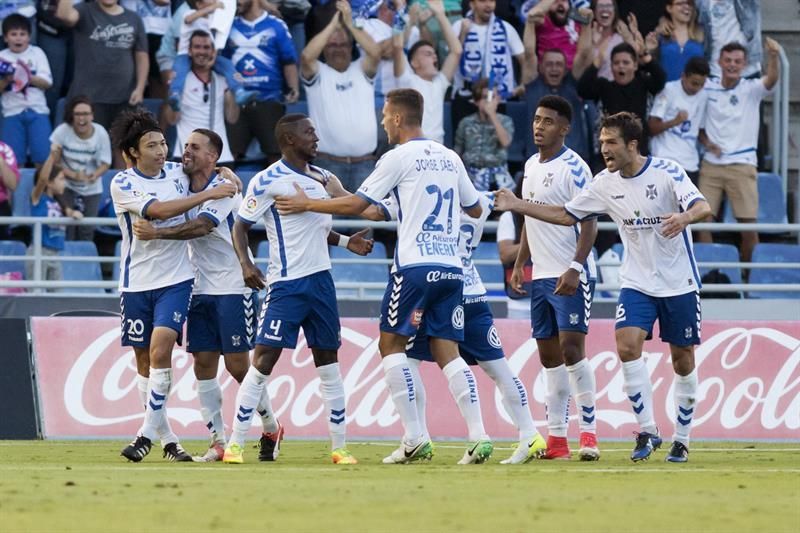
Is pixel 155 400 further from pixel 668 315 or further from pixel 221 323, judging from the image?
pixel 668 315

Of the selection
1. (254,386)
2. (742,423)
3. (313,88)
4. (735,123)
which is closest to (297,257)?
(254,386)

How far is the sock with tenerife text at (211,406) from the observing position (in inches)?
506

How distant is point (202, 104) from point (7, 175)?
2.49m

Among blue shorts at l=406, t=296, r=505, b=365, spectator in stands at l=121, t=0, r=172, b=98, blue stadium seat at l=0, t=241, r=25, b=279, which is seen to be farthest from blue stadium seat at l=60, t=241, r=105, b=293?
blue shorts at l=406, t=296, r=505, b=365

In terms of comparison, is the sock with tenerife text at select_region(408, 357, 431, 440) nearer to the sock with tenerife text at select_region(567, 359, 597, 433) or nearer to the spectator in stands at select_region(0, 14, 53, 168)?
the sock with tenerife text at select_region(567, 359, 597, 433)

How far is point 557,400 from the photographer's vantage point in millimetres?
13102

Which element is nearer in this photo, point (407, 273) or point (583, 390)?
point (407, 273)

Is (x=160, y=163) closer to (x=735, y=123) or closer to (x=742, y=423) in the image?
(x=742, y=423)

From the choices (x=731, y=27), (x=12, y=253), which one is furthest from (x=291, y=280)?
(x=731, y=27)

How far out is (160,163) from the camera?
Answer: 41.2 feet

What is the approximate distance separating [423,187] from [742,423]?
22.0ft

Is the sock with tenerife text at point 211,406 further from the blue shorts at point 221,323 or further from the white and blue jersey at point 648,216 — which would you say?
the white and blue jersey at point 648,216

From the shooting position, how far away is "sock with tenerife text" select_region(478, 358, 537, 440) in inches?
473

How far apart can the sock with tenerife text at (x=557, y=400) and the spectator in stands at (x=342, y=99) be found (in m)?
6.95
